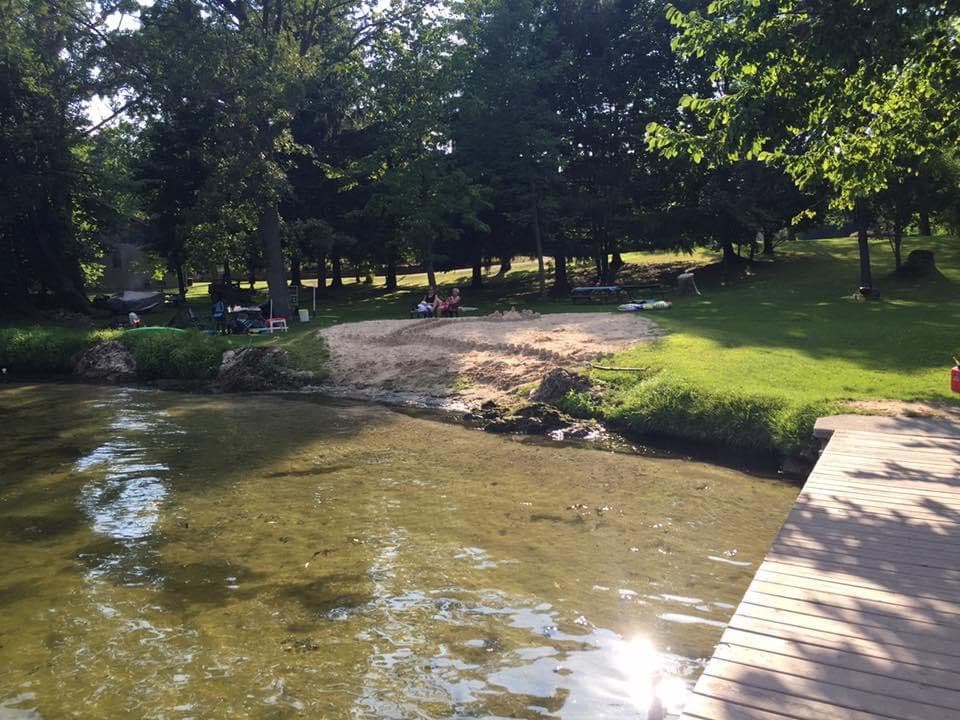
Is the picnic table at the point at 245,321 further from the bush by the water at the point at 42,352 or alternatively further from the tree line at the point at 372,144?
the bush by the water at the point at 42,352

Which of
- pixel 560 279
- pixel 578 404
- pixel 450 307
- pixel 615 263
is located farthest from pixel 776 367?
pixel 615 263

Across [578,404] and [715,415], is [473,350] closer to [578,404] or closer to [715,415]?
[578,404]

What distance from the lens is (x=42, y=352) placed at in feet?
70.2

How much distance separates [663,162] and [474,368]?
2149 centimetres

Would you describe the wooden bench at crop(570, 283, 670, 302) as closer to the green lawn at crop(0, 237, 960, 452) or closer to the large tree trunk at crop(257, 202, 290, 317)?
the green lawn at crop(0, 237, 960, 452)

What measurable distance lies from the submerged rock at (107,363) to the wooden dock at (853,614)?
59.2 ft

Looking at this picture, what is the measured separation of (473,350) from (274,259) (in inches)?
507

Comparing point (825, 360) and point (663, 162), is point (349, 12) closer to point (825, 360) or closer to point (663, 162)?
point (663, 162)

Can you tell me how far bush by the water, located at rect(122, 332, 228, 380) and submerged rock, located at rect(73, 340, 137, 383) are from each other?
233mm

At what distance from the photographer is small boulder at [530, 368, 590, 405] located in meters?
13.7

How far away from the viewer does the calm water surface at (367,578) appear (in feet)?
16.0

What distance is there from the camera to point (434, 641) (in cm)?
550

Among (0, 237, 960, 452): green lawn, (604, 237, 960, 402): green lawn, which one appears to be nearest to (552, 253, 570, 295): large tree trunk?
(0, 237, 960, 452): green lawn

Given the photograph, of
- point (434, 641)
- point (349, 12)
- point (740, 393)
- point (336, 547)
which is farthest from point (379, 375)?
point (349, 12)
